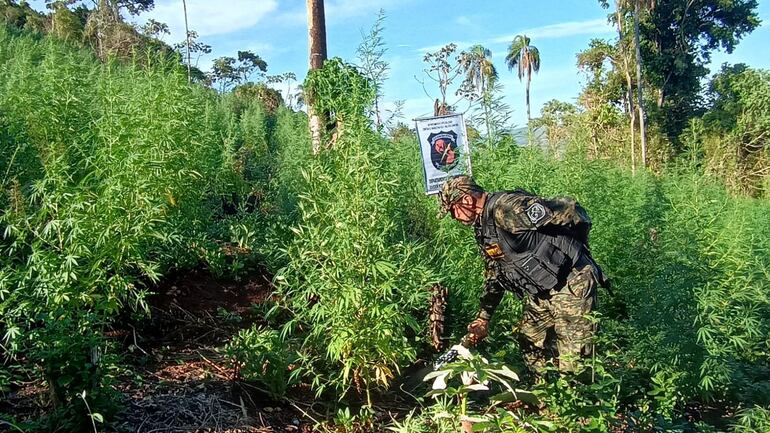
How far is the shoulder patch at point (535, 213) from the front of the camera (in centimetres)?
369

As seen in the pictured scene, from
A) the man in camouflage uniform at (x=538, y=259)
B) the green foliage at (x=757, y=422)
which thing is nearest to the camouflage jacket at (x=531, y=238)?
the man in camouflage uniform at (x=538, y=259)

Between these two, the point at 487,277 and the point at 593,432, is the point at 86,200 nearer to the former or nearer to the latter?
the point at 487,277

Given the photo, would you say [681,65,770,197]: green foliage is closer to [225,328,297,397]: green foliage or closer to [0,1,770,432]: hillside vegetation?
[0,1,770,432]: hillside vegetation

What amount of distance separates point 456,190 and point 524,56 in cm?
3843

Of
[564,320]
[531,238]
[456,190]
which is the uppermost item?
[456,190]

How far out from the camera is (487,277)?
13.2 ft

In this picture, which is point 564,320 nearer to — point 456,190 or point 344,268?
point 456,190

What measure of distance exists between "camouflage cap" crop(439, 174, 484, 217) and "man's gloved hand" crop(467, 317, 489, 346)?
746 mm

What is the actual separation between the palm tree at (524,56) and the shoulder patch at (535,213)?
37912 mm

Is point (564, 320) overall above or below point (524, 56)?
below

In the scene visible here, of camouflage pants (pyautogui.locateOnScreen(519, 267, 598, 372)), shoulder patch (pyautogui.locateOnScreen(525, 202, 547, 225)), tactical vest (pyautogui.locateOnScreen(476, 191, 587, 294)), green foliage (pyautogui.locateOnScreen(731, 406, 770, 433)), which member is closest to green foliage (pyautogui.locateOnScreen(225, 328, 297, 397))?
tactical vest (pyautogui.locateOnScreen(476, 191, 587, 294))

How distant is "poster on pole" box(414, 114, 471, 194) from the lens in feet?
16.2

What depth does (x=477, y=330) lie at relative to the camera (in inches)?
150

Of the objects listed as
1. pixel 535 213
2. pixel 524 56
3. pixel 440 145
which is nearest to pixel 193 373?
pixel 535 213
